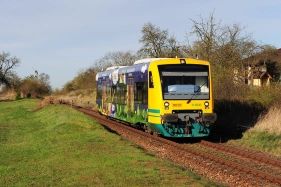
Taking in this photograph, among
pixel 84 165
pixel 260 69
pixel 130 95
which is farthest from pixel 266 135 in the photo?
pixel 260 69

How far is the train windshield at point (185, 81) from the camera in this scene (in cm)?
1612

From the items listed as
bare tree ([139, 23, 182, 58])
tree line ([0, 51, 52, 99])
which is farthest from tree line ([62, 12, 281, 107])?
tree line ([0, 51, 52, 99])

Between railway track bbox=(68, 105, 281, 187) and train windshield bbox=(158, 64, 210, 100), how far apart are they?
6.37 feet

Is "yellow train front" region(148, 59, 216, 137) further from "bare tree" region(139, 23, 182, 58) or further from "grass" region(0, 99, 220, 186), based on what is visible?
"bare tree" region(139, 23, 182, 58)

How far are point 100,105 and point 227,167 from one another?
19081 millimetres

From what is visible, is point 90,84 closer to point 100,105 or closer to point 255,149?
point 100,105

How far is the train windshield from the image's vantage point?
1612cm

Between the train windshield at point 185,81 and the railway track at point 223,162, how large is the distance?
194 cm

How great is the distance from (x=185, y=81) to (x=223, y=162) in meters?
4.97

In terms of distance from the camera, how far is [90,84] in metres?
70.8

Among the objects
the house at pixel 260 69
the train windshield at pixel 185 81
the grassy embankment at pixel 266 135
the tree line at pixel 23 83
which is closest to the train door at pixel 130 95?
the train windshield at pixel 185 81

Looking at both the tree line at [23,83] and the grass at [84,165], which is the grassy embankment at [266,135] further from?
the tree line at [23,83]

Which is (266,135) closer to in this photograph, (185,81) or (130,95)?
(185,81)

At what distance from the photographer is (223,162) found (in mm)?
12219
